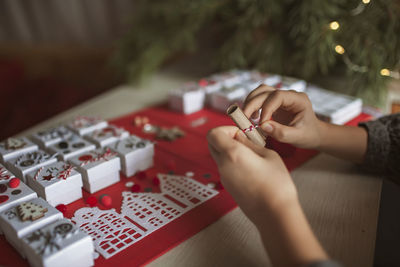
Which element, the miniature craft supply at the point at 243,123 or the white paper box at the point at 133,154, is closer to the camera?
the miniature craft supply at the point at 243,123

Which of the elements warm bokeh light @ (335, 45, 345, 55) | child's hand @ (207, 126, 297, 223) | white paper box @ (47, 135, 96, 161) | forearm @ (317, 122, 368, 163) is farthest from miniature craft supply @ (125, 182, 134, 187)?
warm bokeh light @ (335, 45, 345, 55)

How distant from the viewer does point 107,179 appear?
65 cm

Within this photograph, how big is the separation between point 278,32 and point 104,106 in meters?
0.64

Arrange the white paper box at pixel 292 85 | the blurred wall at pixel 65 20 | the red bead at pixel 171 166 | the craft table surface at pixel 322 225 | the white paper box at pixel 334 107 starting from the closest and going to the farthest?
the craft table surface at pixel 322 225 < the red bead at pixel 171 166 < the white paper box at pixel 334 107 < the white paper box at pixel 292 85 < the blurred wall at pixel 65 20

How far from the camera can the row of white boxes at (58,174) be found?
446 mm

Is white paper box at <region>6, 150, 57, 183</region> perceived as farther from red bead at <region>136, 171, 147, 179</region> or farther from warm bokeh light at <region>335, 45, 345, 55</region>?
warm bokeh light at <region>335, 45, 345, 55</region>

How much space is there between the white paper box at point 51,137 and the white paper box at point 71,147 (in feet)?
0.05

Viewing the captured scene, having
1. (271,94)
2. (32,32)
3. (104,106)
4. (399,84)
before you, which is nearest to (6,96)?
(32,32)

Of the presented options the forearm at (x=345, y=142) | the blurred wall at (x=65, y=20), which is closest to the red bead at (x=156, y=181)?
the forearm at (x=345, y=142)

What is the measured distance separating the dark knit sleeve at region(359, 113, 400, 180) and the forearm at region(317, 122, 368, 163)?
1 cm

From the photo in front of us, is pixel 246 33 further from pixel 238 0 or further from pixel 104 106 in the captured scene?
pixel 104 106

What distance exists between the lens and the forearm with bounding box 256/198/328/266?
0.39 metres

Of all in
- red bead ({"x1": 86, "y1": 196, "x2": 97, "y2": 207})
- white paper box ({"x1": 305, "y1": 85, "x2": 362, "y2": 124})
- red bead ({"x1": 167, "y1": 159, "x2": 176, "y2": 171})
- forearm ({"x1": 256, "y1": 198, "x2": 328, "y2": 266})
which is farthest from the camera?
white paper box ({"x1": 305, "y1": 85, "x2": 362, "y2": 124})

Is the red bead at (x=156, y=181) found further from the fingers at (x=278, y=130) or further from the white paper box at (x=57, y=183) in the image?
the fingers at (x=278, y=130)
